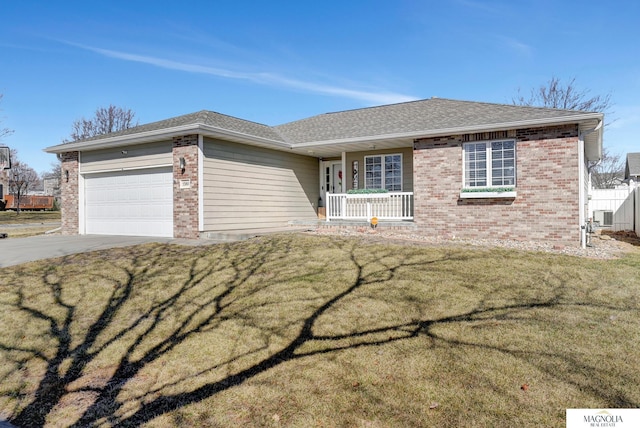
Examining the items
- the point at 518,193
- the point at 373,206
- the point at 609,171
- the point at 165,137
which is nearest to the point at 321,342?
the point at 518,193

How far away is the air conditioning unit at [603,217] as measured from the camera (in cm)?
1703

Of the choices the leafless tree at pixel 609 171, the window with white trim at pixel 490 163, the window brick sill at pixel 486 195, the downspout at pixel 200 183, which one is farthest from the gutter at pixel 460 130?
the leafless tree at pixel 609 171

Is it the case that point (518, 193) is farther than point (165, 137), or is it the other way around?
point (165, 137)

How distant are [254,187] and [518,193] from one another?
319 inches

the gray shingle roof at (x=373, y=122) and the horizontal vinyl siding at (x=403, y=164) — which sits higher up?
the gray shingle roof at (x=373, y=122)

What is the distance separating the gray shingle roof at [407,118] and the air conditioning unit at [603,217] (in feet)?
28.0

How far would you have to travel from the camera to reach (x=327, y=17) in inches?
539

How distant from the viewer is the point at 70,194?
14297 millimetres

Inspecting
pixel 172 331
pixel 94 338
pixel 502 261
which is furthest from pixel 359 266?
pixel 94 338

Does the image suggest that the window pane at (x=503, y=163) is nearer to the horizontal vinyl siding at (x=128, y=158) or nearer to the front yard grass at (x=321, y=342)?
the front yard grass at (x=321, y=342)

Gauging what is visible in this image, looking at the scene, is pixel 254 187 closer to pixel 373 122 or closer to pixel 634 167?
pixel 373 122

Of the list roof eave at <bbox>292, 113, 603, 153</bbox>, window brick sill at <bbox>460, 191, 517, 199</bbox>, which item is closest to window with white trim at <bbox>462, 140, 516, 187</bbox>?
window brick sill at <bbox>460, 191, 517, 199</bbox>

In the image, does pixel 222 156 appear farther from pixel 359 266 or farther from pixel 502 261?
pixel 502 261

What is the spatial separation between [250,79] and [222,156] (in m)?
9.07
